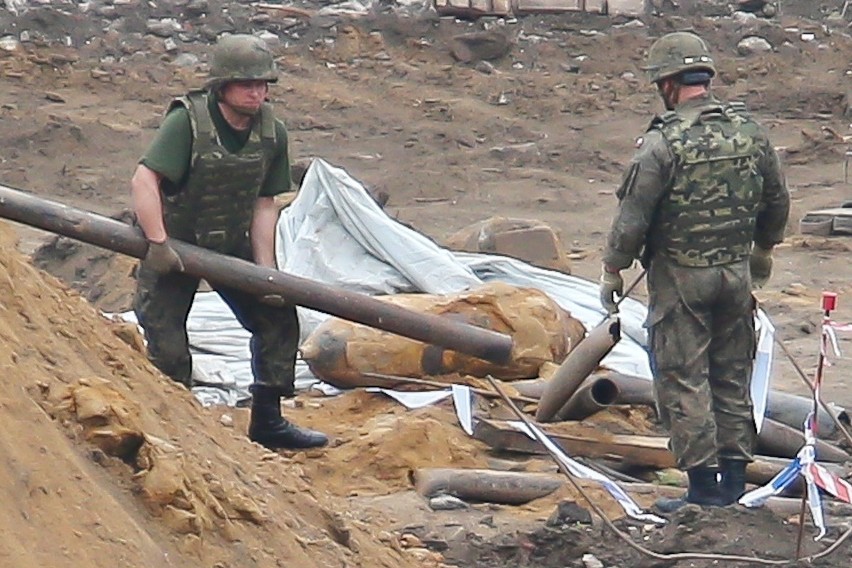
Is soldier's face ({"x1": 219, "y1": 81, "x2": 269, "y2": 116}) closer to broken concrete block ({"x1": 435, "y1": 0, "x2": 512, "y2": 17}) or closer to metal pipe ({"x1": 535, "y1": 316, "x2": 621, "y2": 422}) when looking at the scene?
metal pipe ({"x1": 535, "y1": 316, "x2": 621, "y2": 422})

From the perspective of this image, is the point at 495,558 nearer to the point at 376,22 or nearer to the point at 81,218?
the point at 81,218

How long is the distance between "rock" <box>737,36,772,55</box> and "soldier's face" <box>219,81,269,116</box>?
49.9 ft

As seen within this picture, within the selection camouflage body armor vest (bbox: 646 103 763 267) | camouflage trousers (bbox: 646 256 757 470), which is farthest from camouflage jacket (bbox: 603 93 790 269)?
camouflage trousers (bbox: 646 256 757 470)

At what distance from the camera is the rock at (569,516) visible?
638 centimetres

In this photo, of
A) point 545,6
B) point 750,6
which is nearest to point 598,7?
point 545,6

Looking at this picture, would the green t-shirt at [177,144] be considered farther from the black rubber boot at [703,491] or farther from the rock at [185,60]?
the rock at [185,60]

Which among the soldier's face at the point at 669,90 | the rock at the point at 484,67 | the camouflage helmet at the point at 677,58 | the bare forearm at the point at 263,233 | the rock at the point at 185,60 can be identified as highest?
the camouflage helmet at the point at 677,58

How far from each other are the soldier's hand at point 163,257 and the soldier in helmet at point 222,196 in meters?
0.07

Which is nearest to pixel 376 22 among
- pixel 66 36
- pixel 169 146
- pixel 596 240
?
pixel 66 36

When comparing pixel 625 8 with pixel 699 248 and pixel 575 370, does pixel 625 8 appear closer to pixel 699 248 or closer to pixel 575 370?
pixel 575 370

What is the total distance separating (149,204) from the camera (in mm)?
6277

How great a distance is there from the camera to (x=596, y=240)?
1405 cm

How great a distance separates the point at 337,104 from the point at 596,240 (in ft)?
17.6

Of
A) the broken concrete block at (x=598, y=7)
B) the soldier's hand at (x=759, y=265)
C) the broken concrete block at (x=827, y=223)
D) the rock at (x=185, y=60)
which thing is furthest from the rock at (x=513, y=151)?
the soldier's hand at (x=759, y=265)
